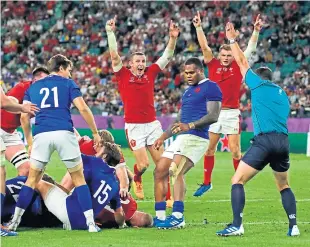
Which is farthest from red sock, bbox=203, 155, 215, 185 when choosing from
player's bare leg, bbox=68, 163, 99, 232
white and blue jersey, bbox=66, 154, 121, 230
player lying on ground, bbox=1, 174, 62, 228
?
player's bare leg, bbox=68, 163, 99, 232

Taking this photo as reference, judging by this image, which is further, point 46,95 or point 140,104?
point 140,104

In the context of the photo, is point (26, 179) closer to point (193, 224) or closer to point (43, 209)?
point (43, 209)

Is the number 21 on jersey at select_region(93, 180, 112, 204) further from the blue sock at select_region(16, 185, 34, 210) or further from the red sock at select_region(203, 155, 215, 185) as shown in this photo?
the red sock at select_region(203, 155, 215, 185)

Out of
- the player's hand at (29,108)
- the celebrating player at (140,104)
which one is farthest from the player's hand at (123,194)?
the celebrating player at (140,104)

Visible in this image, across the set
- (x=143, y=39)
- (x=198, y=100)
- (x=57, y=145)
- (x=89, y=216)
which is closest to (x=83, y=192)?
(x=89, y=216)

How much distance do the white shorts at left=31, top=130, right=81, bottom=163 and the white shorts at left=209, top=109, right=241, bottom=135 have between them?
5.92 m

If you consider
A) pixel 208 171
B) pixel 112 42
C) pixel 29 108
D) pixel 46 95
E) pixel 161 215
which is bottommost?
pixel 208 171

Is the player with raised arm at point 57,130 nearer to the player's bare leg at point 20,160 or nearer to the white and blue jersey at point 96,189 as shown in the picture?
the white and blue jersey at point 96,189

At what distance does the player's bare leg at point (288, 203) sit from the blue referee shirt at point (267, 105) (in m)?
0.59

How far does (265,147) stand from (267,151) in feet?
0.18

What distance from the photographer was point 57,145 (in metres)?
11.7

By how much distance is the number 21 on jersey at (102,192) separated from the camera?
11.8 meters

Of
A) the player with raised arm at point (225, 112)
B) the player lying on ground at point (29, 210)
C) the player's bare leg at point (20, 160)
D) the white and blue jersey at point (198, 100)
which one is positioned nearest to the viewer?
the player lying on ground at point (29, 210)

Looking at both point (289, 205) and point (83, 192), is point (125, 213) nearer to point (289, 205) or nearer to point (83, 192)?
point (83, 192)
